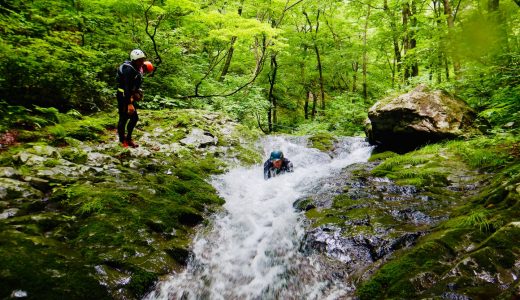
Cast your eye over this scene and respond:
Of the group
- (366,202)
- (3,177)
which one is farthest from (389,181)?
(3,177)

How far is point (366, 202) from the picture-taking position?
5590mm

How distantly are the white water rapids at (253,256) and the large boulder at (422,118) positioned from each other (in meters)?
3.46

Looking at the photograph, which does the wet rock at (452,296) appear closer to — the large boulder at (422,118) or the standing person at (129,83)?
the standing person at (129,83)

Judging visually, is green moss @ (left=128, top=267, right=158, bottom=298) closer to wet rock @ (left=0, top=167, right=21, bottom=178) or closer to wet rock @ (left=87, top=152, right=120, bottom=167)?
wet rock @ (left=0, top=167, right=21, bottom=178)

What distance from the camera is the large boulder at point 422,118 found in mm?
8734

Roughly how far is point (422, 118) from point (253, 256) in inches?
270

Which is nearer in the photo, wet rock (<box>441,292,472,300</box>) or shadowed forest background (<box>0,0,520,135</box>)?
wet rock (<box>441,292,472,300</box>)

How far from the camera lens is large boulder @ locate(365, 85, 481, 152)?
8.73 m

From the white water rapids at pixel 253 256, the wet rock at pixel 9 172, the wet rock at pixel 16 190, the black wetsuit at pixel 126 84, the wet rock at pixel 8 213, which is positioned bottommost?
the white water rapids at pixel 253 256

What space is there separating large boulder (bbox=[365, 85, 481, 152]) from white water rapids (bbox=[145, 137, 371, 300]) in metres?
3.46

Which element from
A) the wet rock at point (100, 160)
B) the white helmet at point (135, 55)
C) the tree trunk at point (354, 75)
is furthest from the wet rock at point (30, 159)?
the tree trunk at point (354, 75)

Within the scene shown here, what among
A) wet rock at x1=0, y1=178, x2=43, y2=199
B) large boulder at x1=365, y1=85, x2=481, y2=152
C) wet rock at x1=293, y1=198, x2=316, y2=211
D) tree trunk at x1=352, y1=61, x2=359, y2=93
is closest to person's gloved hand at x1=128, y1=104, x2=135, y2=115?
wet rock at x1=0, y1=178, x2=43, y2=199

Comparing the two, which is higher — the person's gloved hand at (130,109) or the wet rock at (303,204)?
the person's gloved hand at (130,109)

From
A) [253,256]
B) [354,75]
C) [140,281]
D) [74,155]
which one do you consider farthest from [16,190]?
[354,75]
